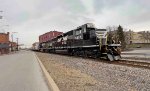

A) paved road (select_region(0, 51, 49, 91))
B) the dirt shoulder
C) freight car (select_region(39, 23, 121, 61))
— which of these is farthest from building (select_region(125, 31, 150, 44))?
the dirt shoulder

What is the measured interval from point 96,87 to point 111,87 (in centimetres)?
55

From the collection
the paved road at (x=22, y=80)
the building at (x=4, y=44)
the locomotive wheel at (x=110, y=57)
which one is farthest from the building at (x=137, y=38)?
the paved road at (x=22, y=80)

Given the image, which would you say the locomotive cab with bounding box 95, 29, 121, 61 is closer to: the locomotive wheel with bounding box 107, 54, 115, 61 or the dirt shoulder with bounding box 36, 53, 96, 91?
the locomotive wheel with bounding box 107, 54, 115, 61

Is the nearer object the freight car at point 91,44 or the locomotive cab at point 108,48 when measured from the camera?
the locomotive cab at point 108,48

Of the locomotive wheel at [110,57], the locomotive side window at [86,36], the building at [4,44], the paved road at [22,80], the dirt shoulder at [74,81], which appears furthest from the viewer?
the building at [4,44]

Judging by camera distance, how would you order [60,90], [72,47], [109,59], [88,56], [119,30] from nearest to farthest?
[60,90], [109,59], [88,56], [72,47], [119,30]

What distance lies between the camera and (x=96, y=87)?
10086 millimetres

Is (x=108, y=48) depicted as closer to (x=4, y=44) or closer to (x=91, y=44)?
(x=91, y=44)

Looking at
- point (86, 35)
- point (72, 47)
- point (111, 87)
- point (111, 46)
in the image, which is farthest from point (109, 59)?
point (111, 87)

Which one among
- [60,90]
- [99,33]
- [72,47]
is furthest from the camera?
[72,47]

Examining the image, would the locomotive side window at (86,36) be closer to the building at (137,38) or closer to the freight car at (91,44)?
the freight car at (91,44)

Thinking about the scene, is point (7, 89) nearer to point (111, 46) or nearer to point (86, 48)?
point (111, 46)

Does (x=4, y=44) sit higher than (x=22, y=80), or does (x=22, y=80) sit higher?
(x=4, y=44)

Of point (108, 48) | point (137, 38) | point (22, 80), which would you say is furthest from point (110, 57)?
point (137, 38)
